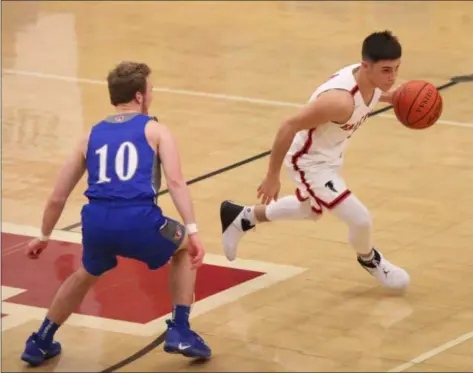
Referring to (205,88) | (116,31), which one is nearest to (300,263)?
(205,88)

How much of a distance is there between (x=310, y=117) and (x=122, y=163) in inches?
50.0

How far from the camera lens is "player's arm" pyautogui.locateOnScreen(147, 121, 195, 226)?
19.8 feet

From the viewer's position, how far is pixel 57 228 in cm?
A: 859

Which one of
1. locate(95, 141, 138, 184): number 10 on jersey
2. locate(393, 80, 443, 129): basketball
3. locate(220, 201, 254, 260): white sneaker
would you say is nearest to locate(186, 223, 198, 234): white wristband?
locate(95, 141, 138, 184): number 10 on jersey

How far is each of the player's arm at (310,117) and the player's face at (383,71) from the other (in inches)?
7.3

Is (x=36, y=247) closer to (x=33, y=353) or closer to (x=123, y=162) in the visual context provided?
(x=33, y=353)

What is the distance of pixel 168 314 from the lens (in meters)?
7.00

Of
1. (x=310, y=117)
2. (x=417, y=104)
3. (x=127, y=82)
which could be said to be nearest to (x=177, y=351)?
(x=127, y=82)

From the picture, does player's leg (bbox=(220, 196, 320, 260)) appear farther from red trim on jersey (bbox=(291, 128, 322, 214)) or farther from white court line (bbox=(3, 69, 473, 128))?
white court line (bbox=(3, 69, 473, 128))

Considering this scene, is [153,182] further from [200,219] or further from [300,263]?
[200,219]

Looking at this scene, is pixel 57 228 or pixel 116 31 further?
pixel 116 31

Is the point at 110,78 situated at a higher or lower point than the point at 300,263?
higher

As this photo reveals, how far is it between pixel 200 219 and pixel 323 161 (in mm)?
1733

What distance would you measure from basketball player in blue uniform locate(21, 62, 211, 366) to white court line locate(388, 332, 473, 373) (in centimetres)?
98
